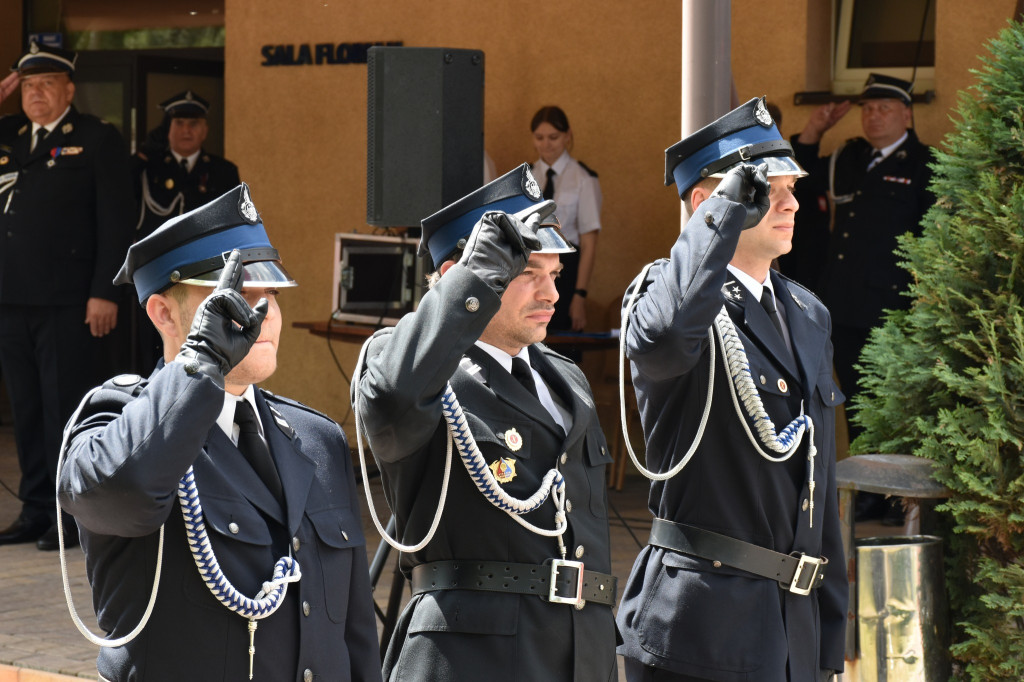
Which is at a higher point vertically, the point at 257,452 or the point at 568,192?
the point at 568,192

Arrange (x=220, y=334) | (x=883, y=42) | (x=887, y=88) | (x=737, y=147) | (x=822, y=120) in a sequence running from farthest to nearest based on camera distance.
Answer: (x=883, y=42) → (x=822, y=120) → (x=887, y=88) → (x=737, y=147) → (x=220, y=334)

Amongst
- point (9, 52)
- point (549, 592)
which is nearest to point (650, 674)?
point (549, 592)

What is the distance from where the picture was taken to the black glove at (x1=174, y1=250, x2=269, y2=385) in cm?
246

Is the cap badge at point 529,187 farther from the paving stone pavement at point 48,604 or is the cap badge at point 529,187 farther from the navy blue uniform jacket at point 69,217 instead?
the navy blue uniform jacket at point 69,217

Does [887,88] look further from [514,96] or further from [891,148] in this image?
[514,96]

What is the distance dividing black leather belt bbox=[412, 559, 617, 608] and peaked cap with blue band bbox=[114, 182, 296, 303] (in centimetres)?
66

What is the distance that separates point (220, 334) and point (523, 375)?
799 mm

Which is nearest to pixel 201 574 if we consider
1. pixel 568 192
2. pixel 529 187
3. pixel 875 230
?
pixel 529 187

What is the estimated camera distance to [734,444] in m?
3.31

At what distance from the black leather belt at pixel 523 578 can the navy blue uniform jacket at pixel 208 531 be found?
0.21m

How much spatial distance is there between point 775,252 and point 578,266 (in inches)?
210

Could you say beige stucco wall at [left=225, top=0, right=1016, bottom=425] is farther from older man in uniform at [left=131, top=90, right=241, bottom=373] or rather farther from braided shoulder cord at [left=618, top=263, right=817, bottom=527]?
braided shoulder cord at [left=618, top=263, right=817, bottom=527]

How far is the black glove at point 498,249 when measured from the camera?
2.79 meters

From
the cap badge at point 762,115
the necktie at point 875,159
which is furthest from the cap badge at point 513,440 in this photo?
the necktie at point 875,159
